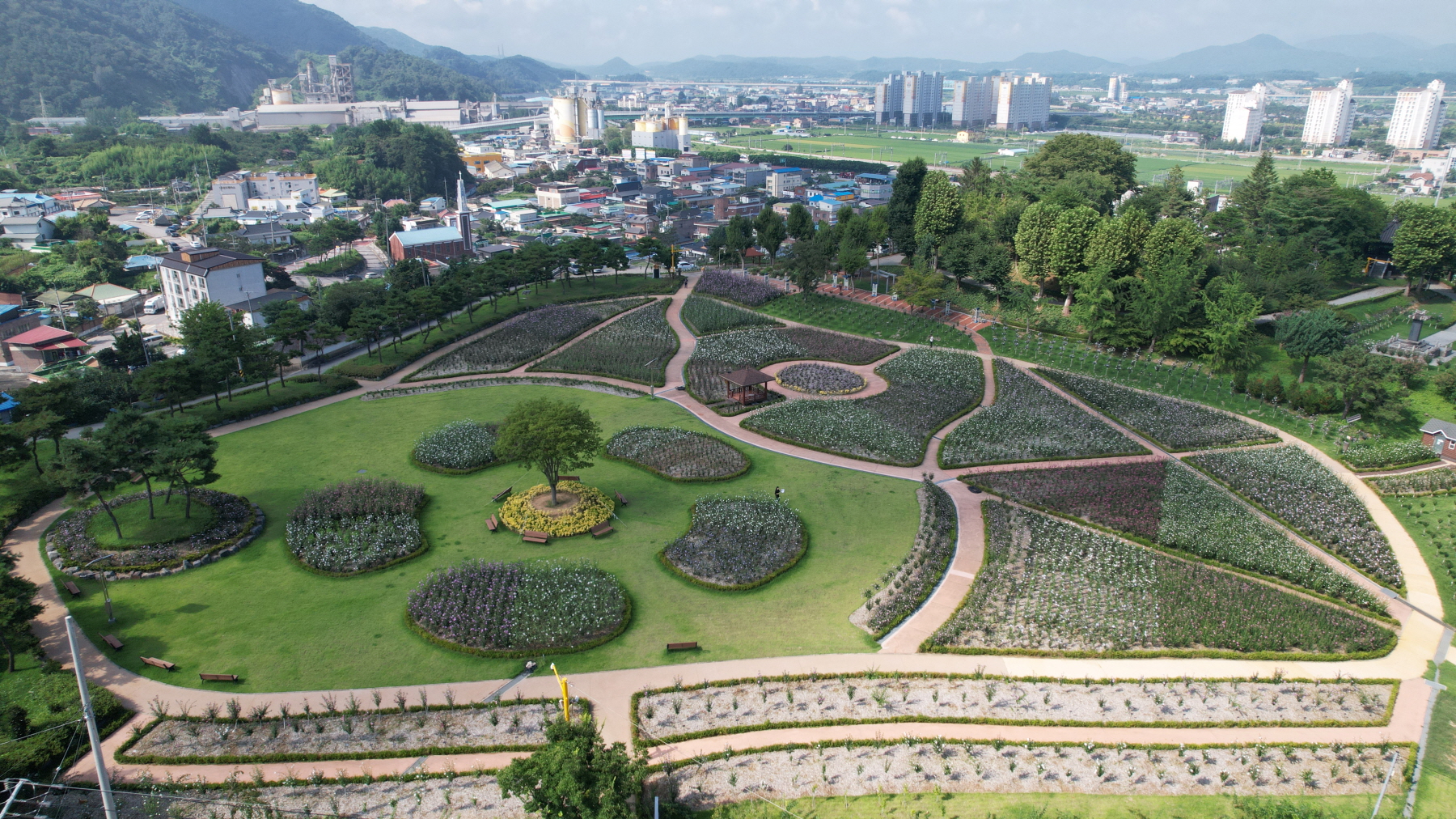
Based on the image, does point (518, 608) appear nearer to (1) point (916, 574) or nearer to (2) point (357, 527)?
(2) point (357, 527)

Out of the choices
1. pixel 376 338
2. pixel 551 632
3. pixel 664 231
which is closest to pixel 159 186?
pixel 664 231

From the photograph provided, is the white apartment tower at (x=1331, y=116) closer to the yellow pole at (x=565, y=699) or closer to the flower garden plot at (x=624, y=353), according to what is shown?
the flower garden plot at (x=624, y=353)

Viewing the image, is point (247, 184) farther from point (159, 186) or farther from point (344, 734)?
point (344, 734)

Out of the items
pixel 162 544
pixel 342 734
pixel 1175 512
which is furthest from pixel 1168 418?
pixel 162 544

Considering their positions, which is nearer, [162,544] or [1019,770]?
[1019,770]

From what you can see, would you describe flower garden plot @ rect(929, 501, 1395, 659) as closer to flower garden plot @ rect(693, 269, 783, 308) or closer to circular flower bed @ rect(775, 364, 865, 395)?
circular flower bed @ rect(775, 364, 865, 395)

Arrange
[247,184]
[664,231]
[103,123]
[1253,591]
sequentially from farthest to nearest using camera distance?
[103,123] → [247,184] → [664,231] → [1253,591]
